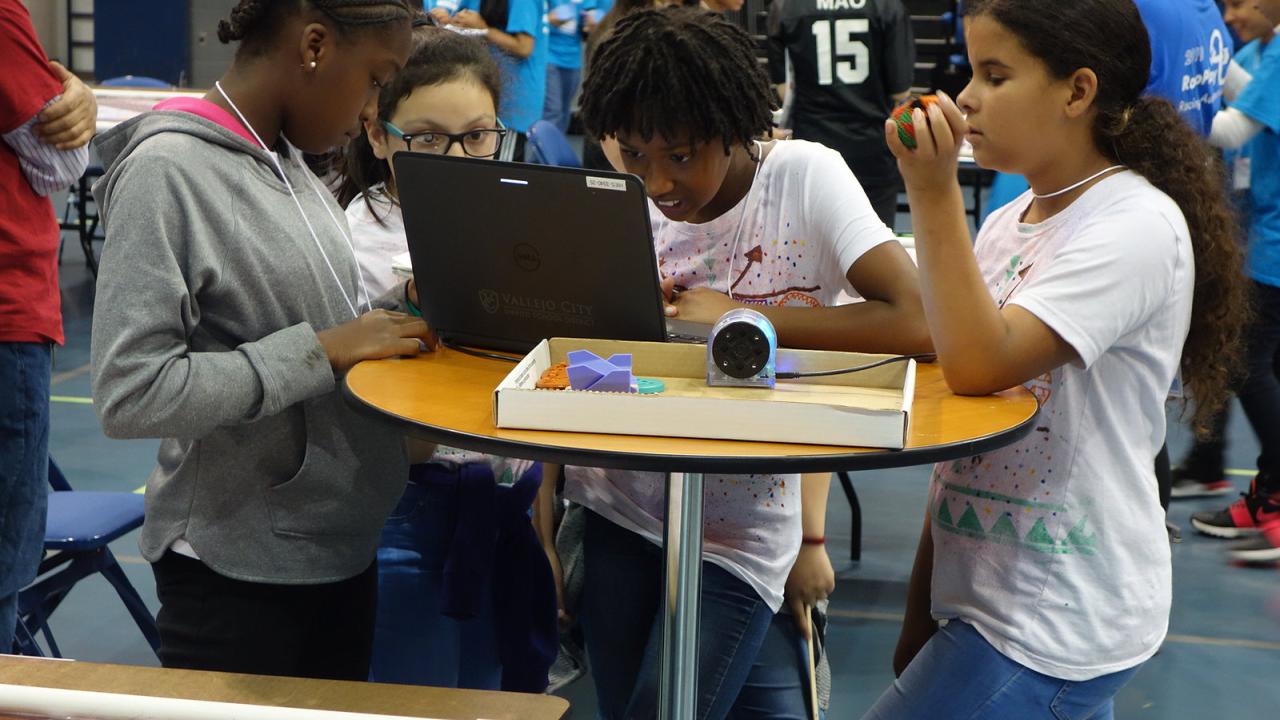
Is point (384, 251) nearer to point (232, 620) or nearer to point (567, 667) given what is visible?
point (232, 620)

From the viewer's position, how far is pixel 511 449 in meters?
1.22

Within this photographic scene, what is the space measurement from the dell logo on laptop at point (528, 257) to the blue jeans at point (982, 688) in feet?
2.29

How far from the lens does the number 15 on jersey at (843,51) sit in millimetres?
5297

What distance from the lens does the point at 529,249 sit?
1.51 m

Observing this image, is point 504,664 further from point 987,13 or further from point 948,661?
point 987,13

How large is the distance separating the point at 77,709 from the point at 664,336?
0.75 metres

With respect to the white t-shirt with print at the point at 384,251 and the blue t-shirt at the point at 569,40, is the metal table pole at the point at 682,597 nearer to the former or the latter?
the white t-shirt with print at the point at 384,251

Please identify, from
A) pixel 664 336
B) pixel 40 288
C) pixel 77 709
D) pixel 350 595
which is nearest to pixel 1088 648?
pixel 664 336

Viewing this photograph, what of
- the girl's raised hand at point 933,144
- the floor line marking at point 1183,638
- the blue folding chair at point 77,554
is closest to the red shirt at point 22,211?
the blue folding chair at point 77,554

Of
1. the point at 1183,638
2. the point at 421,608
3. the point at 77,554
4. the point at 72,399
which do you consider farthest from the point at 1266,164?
the point at 72,399

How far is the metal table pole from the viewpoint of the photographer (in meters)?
1.48

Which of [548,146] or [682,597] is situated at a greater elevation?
[548,146]

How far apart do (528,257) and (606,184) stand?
6.3 inches

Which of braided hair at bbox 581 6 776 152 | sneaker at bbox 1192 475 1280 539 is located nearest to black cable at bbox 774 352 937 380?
braided hair at bbox 581 6 776 152
